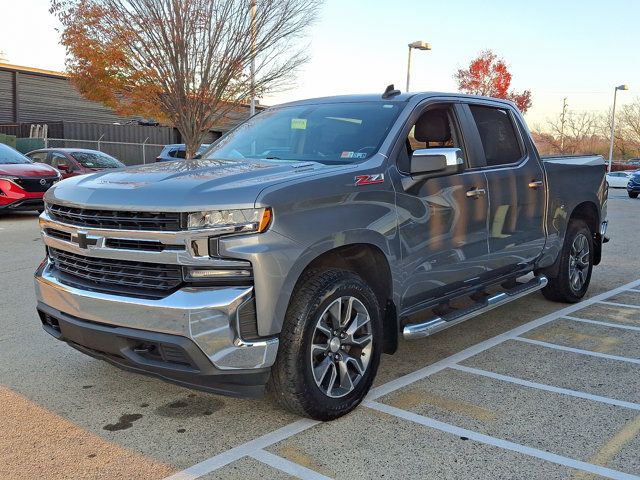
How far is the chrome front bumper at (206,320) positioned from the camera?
302 centimetres

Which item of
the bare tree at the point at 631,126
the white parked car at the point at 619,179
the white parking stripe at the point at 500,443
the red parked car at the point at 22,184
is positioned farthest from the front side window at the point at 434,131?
the bare tree at the point at 631,126

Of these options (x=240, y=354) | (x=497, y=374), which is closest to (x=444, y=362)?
(x=497, y=374)

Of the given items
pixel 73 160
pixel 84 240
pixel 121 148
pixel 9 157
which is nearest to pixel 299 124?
pixel 84 240

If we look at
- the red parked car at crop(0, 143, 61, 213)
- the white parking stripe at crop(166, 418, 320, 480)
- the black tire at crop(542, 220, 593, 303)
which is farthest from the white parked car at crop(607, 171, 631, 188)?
the white parking stripe at crop(166, 418, 320, 480)

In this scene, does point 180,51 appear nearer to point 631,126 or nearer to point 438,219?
point 438,219

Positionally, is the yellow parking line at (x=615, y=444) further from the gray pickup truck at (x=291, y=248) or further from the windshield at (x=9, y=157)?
the windshield at (x=9, y=157)

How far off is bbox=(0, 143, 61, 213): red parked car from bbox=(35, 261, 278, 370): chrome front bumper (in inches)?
418

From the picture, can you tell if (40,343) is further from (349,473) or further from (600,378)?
(600,378)

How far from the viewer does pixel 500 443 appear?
3.31 metres

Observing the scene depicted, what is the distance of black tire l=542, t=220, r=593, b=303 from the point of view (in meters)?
6.08

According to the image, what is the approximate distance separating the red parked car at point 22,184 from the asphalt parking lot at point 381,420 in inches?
326

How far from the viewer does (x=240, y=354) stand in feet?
10.1

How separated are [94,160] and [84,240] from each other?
13.7m

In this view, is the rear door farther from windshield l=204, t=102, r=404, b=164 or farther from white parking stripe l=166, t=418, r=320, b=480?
white parking stripe l=166, t=418, r=320, b=480
